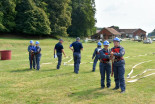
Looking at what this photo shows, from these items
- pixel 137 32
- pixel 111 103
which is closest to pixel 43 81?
pixel 111 103

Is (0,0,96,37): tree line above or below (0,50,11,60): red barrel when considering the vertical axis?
above

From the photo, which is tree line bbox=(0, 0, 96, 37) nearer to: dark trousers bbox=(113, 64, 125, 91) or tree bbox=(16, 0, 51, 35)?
tree bbox=(16, 0, 51, 35)

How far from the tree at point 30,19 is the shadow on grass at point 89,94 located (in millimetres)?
42390

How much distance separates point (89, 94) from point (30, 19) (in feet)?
145

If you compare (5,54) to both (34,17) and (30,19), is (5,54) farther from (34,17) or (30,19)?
(34,17)

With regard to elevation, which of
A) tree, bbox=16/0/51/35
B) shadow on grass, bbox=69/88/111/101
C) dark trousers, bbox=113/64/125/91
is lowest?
shadow on grass, bbox=69/88/111/101

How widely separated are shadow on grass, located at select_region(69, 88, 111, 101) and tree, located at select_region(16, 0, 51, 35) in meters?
42.4

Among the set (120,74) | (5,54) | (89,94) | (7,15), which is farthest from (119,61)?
(7,15)

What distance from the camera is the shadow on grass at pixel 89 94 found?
6795mm

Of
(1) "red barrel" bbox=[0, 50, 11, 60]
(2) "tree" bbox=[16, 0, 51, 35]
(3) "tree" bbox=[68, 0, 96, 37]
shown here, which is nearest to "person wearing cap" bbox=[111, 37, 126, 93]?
(1) "red barrel" bbox=[0, 50, 11, 60]

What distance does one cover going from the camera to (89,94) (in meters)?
7.14

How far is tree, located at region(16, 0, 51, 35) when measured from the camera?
4775 centimetres

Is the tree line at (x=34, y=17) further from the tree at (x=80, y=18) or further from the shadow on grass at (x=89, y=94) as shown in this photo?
the shadow on grass at (x=89, y=94)

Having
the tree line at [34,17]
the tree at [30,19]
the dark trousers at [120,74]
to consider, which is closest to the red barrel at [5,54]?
the dark trousers at [120,74]
